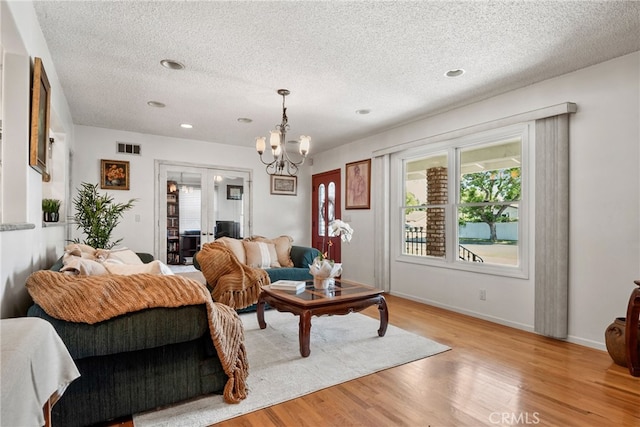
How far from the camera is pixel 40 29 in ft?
7.98

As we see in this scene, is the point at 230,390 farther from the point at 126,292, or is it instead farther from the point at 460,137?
the point at 460,137

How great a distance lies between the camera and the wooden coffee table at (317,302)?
2693 millimetres

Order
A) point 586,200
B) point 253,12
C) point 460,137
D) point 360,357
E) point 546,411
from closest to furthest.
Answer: point 546,411 → point 253,12 → point 360,357 → point 586,200 → point 460,137

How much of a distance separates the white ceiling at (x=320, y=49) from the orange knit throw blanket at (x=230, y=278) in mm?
1847

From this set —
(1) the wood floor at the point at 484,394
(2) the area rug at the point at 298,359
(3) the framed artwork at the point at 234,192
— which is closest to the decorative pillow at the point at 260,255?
(2) the area rug at the point at 298,359

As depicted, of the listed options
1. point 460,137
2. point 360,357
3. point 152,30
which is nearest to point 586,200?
point 460,137

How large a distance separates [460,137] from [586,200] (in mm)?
1534

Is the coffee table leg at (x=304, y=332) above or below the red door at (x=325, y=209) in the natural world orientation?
below

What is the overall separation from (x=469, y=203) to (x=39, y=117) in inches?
166

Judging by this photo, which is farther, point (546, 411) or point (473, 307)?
point (473, 307)

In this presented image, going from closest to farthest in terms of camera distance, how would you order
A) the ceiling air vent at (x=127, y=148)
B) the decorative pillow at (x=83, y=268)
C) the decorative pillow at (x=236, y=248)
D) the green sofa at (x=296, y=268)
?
the decorative pillow at (x=83, y=268) < the green sofa at (x=296, y=268) < the decorative pillow at (x=236, y=248) < the ceiling air vent at (x=127, y=148)

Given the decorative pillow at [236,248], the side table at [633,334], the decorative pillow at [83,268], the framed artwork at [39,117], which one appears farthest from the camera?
the decorative pillow at [236,248]

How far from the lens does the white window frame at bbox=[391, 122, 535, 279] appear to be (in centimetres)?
352

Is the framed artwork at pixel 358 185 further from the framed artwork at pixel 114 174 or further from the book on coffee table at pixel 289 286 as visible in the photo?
the framed artwork at pixel 114 174
